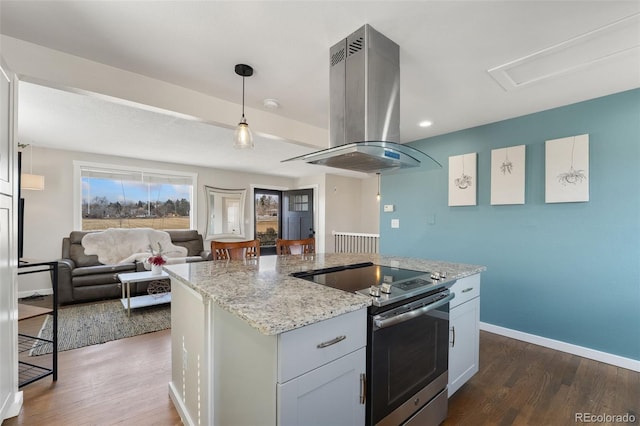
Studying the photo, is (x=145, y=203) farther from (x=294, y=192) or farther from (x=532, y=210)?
(x=532, y=210)

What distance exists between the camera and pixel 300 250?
2855 mm

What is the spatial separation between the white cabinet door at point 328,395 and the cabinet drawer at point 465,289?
910 mm

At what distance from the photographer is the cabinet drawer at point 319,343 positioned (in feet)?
3.01

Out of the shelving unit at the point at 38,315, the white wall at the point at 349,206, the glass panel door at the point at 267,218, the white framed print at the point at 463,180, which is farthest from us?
the glass panel door at the point at 267,218

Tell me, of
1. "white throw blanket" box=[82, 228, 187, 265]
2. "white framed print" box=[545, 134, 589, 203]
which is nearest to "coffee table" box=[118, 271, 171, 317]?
"white throw blanket" box=[82, 228, 187, 265]

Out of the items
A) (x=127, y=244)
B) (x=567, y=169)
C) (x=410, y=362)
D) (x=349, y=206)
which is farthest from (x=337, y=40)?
(x=349, y=206)

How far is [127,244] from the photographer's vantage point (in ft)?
15.5

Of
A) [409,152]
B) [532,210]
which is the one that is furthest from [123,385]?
[532,210]

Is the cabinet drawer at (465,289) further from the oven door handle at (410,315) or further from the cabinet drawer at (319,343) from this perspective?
the cabinet drawer at (319,343)

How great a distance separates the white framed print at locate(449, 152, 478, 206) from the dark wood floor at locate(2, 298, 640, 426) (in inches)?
63.0

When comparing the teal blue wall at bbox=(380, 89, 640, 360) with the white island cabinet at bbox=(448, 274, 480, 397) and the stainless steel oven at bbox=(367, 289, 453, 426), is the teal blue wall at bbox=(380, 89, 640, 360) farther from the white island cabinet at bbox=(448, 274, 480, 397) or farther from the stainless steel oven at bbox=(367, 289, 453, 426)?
the stainless steel oven at bbox=(367, 289, 453, 426)

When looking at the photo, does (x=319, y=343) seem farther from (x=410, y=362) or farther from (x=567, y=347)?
(x=567, y=347)

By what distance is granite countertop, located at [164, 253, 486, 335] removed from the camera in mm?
950

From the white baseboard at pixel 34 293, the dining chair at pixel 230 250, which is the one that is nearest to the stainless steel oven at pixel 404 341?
the dining chair at pixel 230 250
